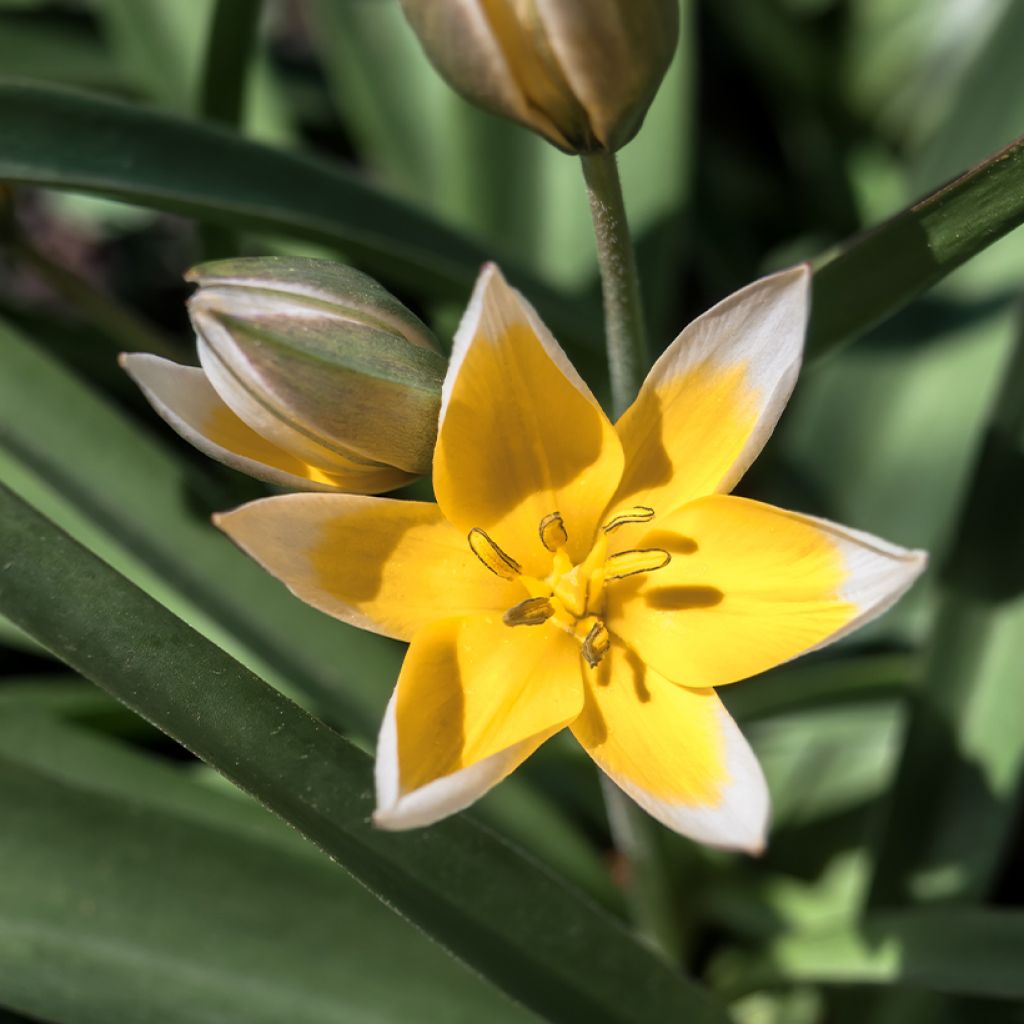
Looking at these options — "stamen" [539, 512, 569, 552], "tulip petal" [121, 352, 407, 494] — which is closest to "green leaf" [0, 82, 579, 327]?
"tulip petal" [121, 352, 407, 494]

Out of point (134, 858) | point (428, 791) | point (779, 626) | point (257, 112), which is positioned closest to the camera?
point (428, 791)

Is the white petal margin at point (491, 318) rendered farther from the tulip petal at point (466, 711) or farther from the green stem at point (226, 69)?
the green stem at point (226, 69)

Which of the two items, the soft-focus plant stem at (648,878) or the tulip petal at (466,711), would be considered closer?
the tulip petal at (466,711)

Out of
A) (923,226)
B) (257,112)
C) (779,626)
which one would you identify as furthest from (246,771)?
(257,112)

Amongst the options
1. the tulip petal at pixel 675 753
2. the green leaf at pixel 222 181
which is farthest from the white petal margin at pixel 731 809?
the green leaf at pixel 222 181

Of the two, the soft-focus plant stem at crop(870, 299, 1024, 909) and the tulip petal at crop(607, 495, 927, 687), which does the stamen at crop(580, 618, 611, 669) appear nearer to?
the tulip petal at crop(607, 495, 927, 687)

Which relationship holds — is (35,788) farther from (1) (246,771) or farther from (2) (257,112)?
(2) (257,112)
